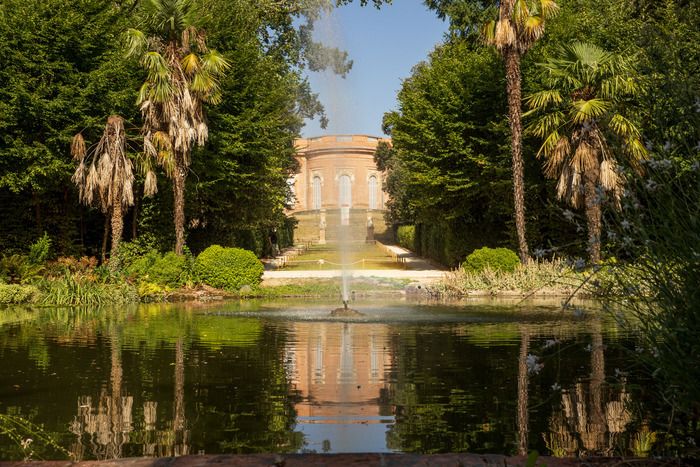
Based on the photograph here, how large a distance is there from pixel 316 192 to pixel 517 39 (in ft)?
172

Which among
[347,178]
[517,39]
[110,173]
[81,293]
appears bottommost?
→ [81,293]

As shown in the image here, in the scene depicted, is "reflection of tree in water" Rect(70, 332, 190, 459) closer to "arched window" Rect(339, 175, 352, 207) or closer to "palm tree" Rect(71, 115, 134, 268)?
"palm tree" Rect(71, 115, 134, 268)

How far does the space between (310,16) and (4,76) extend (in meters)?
17.4

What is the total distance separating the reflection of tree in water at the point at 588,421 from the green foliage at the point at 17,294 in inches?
575

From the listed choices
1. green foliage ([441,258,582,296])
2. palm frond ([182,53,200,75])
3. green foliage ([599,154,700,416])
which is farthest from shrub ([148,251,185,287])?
green foliage ([599,154,700,416])

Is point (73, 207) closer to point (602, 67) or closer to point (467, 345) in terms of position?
point (602, 67)

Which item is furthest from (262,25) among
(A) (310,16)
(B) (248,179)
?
(B) (248,179)

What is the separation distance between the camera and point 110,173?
21.5m

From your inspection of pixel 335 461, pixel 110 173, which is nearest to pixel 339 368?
pixel 335 461

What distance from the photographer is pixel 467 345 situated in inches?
424

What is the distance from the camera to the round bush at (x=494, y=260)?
21.9m

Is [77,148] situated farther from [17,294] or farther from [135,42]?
[17,294]

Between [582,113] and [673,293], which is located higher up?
[582,113]

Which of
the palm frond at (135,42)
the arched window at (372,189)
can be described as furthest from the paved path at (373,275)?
the arched window at (372,189)
